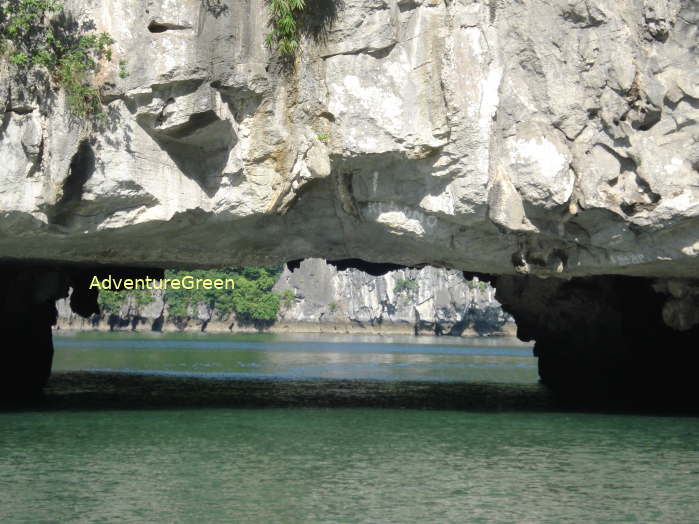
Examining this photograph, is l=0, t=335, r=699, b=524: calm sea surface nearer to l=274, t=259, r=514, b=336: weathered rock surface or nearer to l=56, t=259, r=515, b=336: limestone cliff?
l=56, t=259, r=515, b=336: limestone cliff

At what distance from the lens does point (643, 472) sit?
33.4 feet

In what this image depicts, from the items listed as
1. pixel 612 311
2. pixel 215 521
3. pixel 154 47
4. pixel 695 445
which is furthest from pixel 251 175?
pixel 612 311

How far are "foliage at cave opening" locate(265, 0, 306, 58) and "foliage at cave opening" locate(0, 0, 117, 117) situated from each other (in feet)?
6.02

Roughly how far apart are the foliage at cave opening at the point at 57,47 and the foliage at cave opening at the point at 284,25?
184 centimetres

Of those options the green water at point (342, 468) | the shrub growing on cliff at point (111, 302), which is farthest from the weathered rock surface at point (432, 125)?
the shrub growing on cliff at point (111, 302)

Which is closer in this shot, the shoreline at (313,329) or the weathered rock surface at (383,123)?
the weathered rock surface at (383,123)

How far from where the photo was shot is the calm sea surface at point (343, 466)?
8.21 meters

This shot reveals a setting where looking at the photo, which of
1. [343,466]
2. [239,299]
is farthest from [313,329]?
[343,466]

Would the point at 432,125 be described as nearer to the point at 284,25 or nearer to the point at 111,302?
the point at 284,25

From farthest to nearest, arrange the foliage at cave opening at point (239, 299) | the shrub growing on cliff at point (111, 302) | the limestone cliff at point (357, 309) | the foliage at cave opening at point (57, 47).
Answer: the foliage at cave opening at point (239, 299) → the limestone cliff at point (357, 309) → the shrub growing on cliff at point (111, 302) → the foliage at cave opening at point (57, 47)

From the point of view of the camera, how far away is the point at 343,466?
10219 mm

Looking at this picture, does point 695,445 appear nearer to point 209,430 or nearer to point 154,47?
point 209,430

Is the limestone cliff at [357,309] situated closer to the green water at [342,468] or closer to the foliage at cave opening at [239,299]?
the foliage at cave opening at [239,299]

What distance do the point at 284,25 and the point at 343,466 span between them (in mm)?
5055
